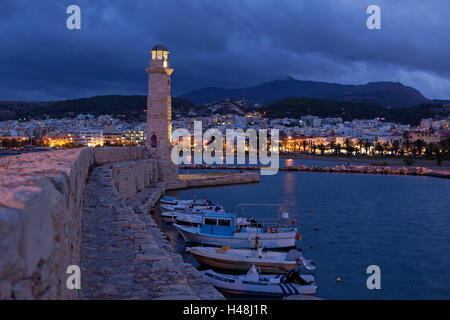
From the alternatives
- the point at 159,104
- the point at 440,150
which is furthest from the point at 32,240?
the point at 440,150

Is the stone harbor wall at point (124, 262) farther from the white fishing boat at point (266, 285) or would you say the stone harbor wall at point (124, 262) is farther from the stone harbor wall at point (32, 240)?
the white fishing boat at point (266, 285)

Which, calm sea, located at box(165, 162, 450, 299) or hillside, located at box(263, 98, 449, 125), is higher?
hillside, located at box(263, 98, 449, 125)

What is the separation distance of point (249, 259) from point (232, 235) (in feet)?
8.26

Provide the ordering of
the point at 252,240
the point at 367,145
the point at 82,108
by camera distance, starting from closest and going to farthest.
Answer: the point at 252,240 → the point at 367,145 → the point at 82,108

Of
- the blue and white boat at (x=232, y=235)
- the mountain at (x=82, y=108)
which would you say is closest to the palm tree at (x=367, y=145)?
the blue and white boat at (x=232, y=235)

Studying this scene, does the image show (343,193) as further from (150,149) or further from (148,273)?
(148,273)

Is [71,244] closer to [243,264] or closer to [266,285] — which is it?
[266,285]

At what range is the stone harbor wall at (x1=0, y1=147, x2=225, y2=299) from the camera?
1397 mm

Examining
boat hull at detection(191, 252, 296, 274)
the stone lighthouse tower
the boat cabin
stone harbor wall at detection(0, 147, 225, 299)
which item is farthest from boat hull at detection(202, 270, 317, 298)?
the stone lighthouse tower

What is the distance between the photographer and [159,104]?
2147cm

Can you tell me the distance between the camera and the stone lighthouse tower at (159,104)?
2120cm

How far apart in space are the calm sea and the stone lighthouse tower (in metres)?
3.50

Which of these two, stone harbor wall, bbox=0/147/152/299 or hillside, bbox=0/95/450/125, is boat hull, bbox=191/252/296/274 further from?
hillside, bbox=0/95/450/125
